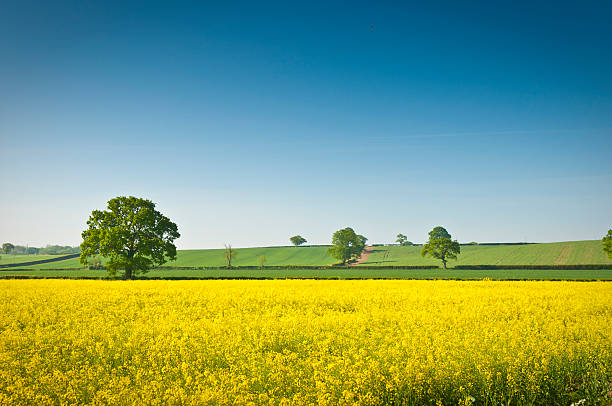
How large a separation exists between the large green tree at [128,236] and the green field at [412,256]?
5065 cm

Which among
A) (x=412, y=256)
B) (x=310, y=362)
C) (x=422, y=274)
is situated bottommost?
(x=412, y=256)

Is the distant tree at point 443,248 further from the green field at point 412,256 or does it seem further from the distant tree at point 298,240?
→ the distant tree at point 298,240

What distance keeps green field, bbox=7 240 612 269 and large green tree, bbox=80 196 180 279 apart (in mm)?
50649

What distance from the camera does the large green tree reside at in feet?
122

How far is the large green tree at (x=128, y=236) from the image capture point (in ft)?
122

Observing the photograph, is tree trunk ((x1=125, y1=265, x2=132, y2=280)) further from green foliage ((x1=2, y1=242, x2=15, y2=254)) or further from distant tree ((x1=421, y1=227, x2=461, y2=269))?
green foliage ((x1=2, y1=242, x2=15, y2=254))

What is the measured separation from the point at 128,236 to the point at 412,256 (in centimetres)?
7998

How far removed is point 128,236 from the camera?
1503 inches

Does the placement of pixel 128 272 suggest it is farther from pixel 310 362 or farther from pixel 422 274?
pixel 422 274

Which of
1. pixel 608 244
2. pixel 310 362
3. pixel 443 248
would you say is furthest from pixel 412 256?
pixel 310 362

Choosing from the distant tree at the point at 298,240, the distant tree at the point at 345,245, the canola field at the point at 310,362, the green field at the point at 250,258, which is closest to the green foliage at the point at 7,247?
the green field at the point at 250,258

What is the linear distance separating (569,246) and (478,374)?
104759 mm

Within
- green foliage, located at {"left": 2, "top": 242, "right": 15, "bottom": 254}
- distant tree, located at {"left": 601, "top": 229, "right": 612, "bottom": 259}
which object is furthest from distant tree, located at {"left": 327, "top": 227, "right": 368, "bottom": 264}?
green foliage, located at {"left": 2, "top": 242, "right": 15, "bottom": 254}

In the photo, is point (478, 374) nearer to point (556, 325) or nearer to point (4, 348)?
point (556, 325)
